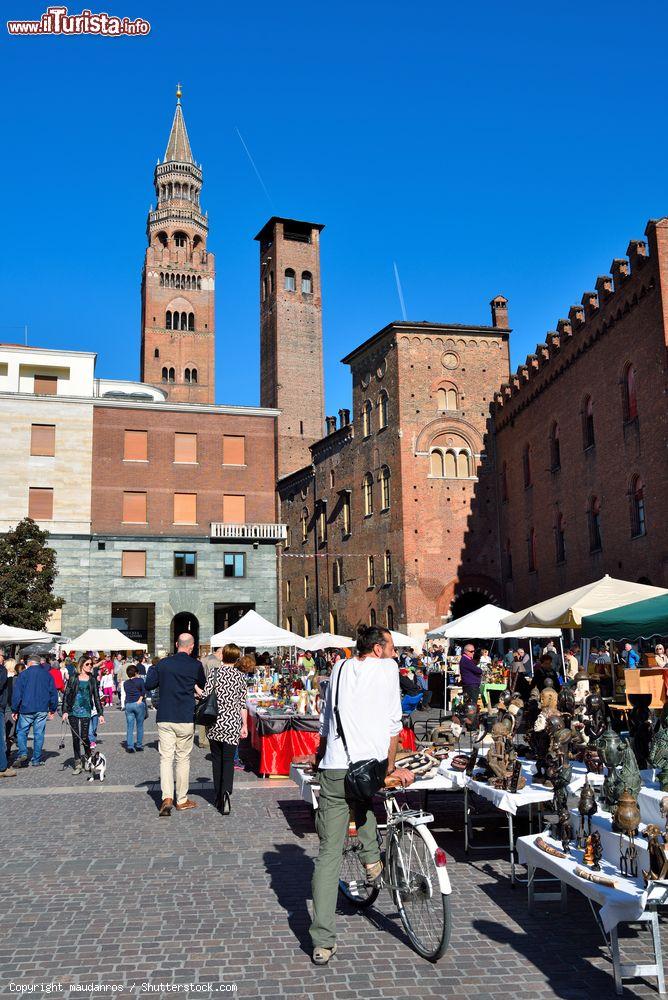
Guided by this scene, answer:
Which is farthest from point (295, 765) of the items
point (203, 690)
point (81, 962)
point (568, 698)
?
point (81, 962)

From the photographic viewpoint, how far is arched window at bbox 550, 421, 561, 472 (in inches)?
1212

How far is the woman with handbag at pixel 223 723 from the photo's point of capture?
29.6 feet

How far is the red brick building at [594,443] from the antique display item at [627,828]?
Result: 60.9 ft

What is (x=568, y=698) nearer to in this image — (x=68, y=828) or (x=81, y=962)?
(x=68, y=828)

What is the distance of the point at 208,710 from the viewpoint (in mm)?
9188

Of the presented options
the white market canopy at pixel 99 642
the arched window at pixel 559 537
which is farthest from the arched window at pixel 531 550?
the white market canopy at pixel 99 642

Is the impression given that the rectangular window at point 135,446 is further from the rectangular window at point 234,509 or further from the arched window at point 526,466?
the arched window at point 526,466

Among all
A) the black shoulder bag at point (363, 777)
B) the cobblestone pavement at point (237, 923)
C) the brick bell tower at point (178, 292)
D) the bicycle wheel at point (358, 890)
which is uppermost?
the brick bell tower at point (178, 292)

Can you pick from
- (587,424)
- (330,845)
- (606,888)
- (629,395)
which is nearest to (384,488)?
(587,424)

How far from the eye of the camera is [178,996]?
4.22 meters

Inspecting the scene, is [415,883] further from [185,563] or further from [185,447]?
[185,447]

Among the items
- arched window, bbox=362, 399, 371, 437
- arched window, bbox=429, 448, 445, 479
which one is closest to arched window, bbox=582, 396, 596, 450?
arched window, bbox=429, 448, 445, 479

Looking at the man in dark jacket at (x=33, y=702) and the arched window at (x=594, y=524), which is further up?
the arched window at (x=594, y=524)

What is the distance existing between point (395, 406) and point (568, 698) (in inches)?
1131
